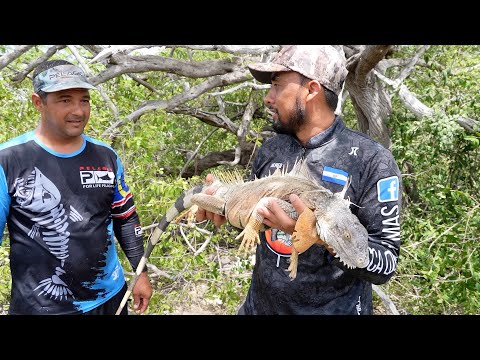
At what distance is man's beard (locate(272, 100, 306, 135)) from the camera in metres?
2.61

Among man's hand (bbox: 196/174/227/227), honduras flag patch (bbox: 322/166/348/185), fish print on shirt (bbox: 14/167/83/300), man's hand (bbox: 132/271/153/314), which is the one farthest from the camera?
man's hand (bbox: 132/271/153/314)

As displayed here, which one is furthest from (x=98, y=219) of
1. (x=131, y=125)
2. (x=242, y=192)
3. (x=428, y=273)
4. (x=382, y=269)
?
(x=428, y=273)

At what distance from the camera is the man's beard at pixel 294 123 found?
2609 mm

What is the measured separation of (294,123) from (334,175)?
14.7 inches

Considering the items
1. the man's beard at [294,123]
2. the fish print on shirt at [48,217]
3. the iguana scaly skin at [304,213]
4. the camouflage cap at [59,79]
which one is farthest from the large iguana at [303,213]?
the camouflage cap at [59,79]

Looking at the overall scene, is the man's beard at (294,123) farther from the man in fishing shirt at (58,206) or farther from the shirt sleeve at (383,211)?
the man in fishing shirt at (58,206)

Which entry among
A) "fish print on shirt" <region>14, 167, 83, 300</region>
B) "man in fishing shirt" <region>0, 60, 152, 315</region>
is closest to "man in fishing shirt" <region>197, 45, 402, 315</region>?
"man in fishing shirt" <region>0, 60, 152, 315</region>

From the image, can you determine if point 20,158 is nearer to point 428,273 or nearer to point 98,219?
point 98,219

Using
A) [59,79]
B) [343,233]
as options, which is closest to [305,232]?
[343,233]

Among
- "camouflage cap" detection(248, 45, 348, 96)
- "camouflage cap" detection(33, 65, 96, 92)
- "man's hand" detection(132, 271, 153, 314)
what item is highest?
"camouflage cap" detection(248, 45, 348, 96)

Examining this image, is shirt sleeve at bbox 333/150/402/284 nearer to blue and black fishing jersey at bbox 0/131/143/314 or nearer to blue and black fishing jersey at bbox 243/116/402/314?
blue and black fishing jersey at bbox 243/116/402/314

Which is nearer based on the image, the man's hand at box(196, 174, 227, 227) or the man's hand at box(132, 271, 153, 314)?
the man's hand at box(196, 174, 227, 227)

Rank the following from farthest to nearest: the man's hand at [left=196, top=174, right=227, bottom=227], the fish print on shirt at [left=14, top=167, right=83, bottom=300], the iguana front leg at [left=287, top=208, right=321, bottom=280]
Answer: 1. the man's hand at [left=196, top=174, right=227, bottom=227]
2. the fish print on shirt at [left=14, top=167, right=83, bottom=300]
3. the iguana front leg at [left=287, top=208, right=321, bottom=280]

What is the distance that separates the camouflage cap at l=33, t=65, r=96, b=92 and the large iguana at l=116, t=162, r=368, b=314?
103cm
